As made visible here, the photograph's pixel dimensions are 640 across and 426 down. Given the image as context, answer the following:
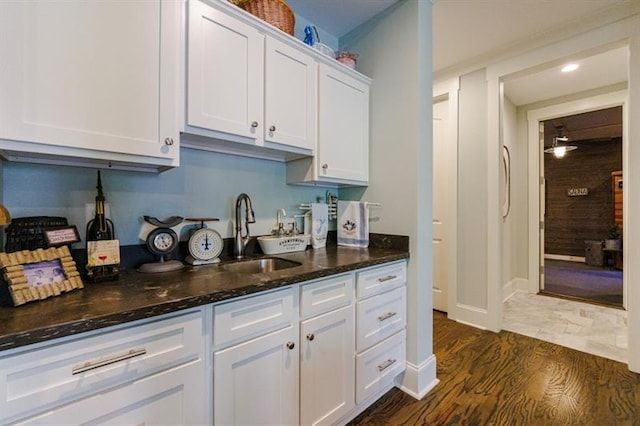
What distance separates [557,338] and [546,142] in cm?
507

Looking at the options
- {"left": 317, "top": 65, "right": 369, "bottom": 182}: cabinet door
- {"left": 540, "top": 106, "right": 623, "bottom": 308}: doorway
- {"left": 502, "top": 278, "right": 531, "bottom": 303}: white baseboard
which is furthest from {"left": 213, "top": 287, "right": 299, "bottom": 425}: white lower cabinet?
{"left": 540, "top": 106, "right": 623, "bottom": 308}: doorway

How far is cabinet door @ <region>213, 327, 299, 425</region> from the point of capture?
3.34ft

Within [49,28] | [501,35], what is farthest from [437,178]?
[49,28]

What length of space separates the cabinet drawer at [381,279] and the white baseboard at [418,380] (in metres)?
0.56

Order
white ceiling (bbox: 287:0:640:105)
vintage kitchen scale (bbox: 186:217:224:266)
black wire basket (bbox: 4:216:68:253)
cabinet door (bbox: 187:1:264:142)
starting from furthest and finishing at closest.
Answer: white ceiling (bbox: 287:0:640:105) < vintage kitchen scale (bbox: 186:217:224:266) < cabinet door (bbox: 187:1:264:142) < black wire basket (bbox: 4:216:68:253)

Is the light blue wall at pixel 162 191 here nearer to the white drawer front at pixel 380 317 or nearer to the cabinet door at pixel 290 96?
the cabinet door at pixel 290 96

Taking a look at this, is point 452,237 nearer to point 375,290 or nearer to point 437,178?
point 437,178

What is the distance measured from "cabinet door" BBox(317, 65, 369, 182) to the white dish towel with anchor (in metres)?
0.20

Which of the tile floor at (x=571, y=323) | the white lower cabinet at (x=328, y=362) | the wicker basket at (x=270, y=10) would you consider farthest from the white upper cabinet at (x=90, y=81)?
the tile floor at (x=571, y=323)

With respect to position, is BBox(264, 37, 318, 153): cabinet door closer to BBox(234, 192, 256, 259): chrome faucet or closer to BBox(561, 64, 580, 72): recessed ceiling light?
BBox(234, 192, 256, 259): chrome faucet

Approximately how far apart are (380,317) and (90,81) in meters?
1.71

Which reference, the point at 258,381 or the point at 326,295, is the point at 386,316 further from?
the point at 258,381

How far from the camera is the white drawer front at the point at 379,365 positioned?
Answer: 1.54 metres

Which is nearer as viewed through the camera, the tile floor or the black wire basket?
the black wire basket
